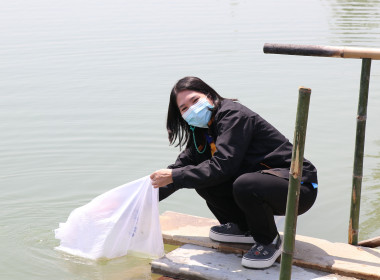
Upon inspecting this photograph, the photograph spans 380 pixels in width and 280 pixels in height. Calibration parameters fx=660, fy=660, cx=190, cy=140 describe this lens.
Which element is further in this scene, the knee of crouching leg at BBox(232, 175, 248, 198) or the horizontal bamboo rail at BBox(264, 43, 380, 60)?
the knee of crouching leg at BBox(232, 175, 248, 198)

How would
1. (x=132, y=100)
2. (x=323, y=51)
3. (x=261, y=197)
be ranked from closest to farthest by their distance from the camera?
(x=323, y=51) < (x=261, y=197) < (x=132, y=100)

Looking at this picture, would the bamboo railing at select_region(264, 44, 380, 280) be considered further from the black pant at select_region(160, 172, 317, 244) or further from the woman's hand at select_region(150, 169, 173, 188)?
the woman's hand at select_region(150, 169, 173, 188)

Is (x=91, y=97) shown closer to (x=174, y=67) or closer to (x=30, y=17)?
(x=174, y=67)

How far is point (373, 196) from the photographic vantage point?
16.2 feet

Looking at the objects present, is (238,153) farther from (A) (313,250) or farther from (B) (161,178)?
(A) (313,250)

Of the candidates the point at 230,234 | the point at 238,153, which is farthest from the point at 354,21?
the point at 238,153

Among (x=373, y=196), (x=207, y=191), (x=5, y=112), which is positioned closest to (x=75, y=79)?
(x=5, y=112)

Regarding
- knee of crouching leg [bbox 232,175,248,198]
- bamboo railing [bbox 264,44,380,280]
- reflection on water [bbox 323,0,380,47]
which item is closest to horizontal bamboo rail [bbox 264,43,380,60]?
bamboo railing [bbox 264,44,380,280]

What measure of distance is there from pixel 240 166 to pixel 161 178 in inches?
16.2

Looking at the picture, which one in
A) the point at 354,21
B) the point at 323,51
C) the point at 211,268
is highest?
the point at 354,21

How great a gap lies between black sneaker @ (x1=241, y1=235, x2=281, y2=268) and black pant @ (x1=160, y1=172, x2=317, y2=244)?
1.4 inches

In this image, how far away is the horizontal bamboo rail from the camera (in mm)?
3102

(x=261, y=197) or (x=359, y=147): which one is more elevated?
(x=359, y=147)

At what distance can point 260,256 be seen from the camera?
335 cm
